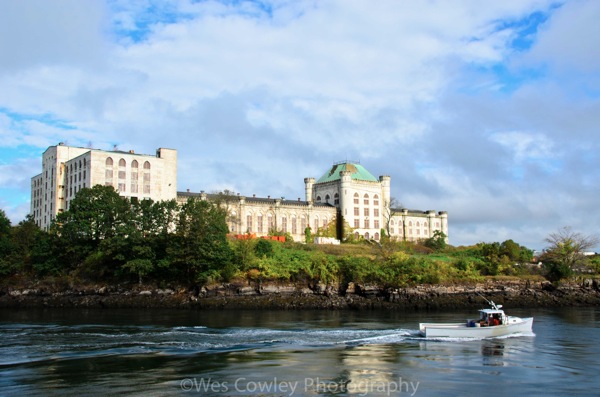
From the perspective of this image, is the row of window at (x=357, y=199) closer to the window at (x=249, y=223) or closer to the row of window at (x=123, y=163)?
the window at (x=249, y=223)

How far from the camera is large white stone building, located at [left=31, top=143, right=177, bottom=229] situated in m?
85.0

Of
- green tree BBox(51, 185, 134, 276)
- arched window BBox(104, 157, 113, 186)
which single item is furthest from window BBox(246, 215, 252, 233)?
green tree BBox(51, 185, 134, 276)

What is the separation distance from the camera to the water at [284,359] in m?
21.8

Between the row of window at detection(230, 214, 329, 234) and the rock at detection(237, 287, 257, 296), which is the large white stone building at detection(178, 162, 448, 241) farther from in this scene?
the rock at detection(237, 287, 257, 296)

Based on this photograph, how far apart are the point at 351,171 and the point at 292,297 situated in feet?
186

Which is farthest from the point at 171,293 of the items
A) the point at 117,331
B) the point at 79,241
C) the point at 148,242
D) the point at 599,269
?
the point at 599,269

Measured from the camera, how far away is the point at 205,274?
6084cm

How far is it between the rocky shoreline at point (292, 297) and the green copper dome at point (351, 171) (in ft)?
169

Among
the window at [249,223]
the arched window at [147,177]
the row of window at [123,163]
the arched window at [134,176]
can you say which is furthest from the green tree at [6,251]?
the window at [249,223]

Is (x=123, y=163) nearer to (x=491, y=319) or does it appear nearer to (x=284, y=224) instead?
(x=284, y=224)

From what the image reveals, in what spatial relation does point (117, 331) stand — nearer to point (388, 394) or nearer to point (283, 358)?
A: point (283, 358)

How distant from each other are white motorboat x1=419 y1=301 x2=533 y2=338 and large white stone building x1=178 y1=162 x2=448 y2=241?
64.0 meters

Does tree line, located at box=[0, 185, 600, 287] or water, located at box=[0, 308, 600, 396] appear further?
tree line, located at box=[0, 185, 600, 287]

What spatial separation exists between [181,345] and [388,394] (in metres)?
13.7
